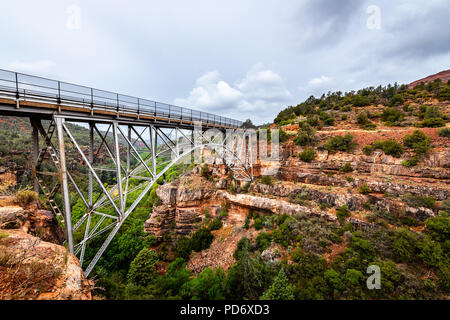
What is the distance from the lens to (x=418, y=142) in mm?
12125

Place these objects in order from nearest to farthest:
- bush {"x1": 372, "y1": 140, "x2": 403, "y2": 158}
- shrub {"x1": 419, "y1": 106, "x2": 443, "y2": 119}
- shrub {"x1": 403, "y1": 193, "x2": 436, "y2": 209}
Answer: shrub {"x1": 403, "y1": 193, "x2": 436, "y2": 209} → bush {"x1": 372, "y1": 140, "x2": 403, "y2": 158} → shrub {"x1": 419, "y1": 106, "x2": 443, "y2": 119}

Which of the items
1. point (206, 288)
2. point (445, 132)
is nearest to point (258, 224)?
point (206, 288)

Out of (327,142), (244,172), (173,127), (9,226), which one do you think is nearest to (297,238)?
(244,172)

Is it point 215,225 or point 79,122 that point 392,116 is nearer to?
point 215,225

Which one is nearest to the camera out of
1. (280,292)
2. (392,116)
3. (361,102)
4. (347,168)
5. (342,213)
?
(280,292)

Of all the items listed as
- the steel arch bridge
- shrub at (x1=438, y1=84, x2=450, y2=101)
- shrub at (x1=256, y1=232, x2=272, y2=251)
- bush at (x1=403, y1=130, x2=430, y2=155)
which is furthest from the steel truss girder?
shrub at (x1=438, y1=84, x2=450, y2=101)

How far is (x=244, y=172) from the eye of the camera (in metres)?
16.9

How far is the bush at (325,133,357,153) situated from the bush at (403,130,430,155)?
3200 mm

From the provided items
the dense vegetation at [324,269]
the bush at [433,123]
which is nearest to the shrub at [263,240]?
the dense vegetation at [324,269]

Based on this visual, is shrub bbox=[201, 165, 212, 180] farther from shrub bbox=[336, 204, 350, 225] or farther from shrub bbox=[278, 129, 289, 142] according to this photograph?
shrub bbox=[336, 204, 350, 225]

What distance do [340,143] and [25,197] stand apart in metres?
19.8

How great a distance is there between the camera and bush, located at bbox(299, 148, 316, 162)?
50.1ft

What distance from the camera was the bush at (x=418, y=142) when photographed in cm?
1166

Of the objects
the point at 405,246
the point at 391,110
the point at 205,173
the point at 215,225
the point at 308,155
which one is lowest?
the point at 215,225
